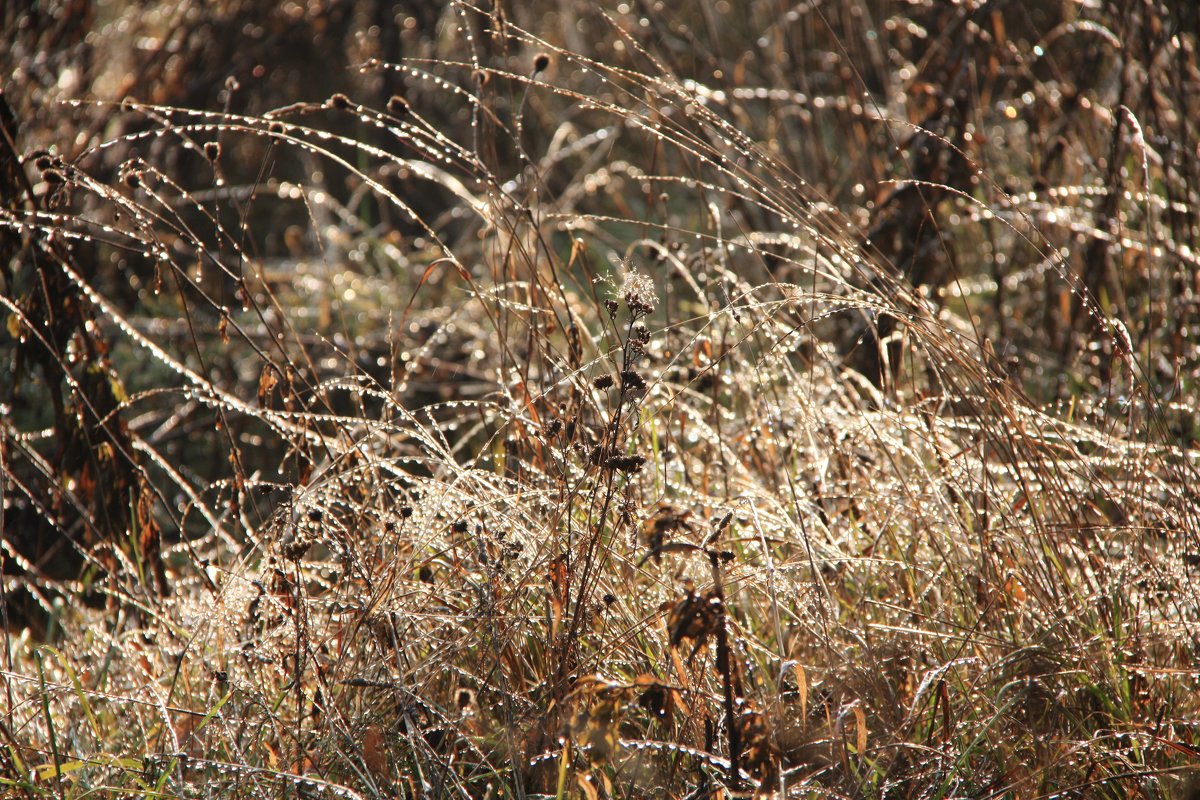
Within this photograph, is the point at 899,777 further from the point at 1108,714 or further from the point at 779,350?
the point at 779,350

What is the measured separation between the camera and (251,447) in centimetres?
319

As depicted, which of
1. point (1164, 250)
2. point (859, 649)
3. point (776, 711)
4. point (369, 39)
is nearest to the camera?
point (776, 711)

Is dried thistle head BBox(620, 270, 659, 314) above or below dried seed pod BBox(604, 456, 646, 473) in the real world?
above

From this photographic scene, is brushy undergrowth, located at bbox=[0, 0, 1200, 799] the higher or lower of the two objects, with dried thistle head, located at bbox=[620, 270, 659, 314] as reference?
lower

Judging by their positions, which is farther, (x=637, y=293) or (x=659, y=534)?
(x=637, y=293)

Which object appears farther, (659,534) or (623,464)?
(623,464)

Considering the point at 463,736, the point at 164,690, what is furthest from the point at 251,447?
the point at 463,736

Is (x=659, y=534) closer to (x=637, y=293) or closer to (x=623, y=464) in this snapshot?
(x=623, y=464)

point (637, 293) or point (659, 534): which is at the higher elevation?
point (637, 293)

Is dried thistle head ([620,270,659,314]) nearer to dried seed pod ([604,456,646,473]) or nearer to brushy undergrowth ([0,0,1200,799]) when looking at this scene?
brushy undergrowth ([0,0,1200,799])

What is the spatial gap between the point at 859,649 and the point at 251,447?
2194 millimetres

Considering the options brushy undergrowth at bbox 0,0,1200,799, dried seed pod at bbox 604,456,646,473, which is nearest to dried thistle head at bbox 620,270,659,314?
brushy undergrowth at bbox 0,0,1200,799

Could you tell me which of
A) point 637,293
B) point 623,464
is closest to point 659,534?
point 623,464

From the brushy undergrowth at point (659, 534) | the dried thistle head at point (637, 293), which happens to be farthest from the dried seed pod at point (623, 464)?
the dried thistle head at point (637, 293)
